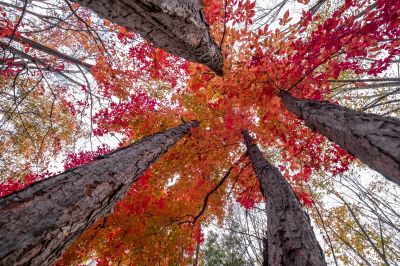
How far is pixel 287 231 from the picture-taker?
237 cm

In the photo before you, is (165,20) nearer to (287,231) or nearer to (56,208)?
(56,208)

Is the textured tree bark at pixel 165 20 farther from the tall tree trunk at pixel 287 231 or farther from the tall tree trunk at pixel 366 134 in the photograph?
the tall tree trunk at pixel 287 231

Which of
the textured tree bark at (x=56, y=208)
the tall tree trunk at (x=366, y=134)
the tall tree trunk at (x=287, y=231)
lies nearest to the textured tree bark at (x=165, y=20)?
the textured tree bark at (x=56, y=208)

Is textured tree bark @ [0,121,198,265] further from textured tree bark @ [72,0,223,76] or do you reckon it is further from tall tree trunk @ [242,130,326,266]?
tall tree trunk @ [242,130,326,266]

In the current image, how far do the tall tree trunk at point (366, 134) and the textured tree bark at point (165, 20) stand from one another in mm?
1959

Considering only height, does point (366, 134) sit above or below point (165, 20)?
Answer: below

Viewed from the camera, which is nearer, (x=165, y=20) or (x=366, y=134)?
(x=366, y=134)

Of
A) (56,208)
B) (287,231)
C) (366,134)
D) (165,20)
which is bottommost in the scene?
(56,208)

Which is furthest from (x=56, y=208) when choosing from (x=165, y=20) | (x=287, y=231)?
(x=287, y=231)

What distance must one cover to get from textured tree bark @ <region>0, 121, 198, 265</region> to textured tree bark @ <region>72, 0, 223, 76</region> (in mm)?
1579

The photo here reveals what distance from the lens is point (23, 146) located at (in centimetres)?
1062

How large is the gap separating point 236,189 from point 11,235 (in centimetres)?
690

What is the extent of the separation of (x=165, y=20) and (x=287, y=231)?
2684 mm

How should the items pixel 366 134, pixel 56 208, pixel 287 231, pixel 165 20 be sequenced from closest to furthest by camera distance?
pixel 56 208 → pixel 366 134 → pixel 165 20 → pixel 287 231
